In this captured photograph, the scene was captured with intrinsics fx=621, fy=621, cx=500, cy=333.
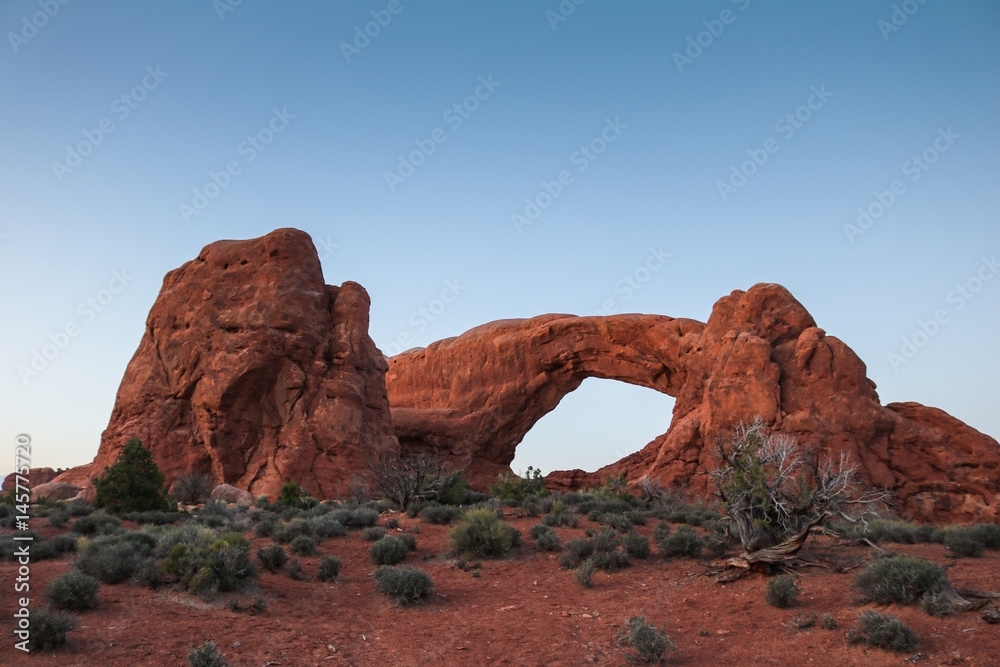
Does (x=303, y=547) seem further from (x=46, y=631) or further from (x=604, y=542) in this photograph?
(x=604, y=542)

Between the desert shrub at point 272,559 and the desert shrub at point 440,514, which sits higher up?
the desert shrub at point 440,514

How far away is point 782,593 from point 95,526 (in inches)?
510

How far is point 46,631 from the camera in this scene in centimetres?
624

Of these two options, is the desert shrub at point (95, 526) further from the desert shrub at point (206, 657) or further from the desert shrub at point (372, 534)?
the desert shrub at point (206, 657)

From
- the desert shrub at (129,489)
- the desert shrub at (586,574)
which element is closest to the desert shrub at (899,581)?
the desert shrub at (586,574)

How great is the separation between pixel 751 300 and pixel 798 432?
5992 millimetres

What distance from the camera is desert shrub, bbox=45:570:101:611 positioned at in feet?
24.0

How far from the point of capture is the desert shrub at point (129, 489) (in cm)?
1577

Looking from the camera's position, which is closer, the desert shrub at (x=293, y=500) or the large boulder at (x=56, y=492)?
the desert shrub at (x=293, y=500)

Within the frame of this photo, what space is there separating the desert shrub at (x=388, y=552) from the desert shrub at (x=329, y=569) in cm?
95

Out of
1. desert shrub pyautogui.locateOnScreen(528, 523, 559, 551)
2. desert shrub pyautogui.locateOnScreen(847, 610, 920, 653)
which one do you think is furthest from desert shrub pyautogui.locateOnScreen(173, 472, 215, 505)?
desert shrub pyautogui.locateOnScreen(847, 610, 920, 653)

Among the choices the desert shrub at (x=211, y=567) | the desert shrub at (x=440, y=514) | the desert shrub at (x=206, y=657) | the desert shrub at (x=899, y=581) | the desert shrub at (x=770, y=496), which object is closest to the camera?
the desert shrub at (x=206, y=657)

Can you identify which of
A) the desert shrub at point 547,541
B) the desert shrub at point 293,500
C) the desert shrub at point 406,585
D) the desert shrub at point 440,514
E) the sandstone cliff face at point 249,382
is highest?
the sandstone cliff face at point 249,382

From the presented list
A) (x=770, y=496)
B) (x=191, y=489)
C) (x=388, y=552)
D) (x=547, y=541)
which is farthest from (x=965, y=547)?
(x=191, y=489)
